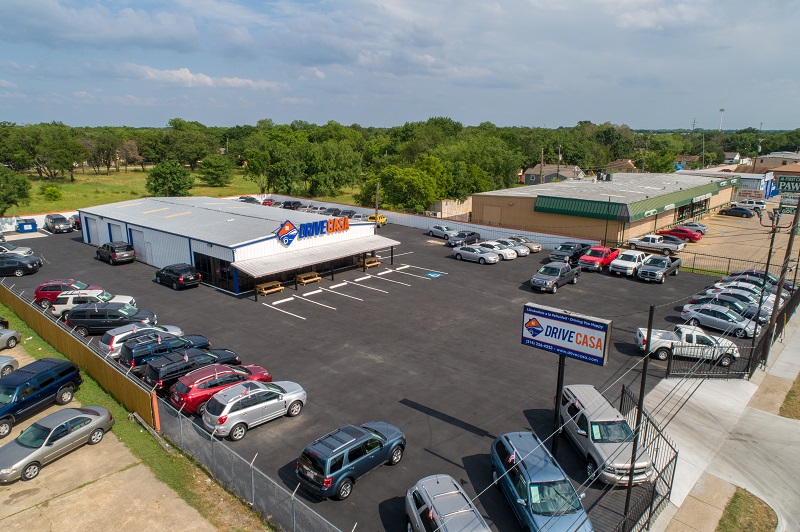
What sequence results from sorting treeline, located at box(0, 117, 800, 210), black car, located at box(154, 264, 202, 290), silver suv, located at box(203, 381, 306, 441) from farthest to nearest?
treeline, located at box(0, 117, 800, 210), black car, located at box(154, 264, 202, 290), silver suv, located at box(203, 381, 306, 441)

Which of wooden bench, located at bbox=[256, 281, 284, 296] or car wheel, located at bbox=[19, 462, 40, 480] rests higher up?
wooden bench, located at bbox=[256, 281, 284, 296]

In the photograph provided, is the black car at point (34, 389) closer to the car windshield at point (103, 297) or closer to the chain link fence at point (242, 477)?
the chain link fence at point (242, 477)

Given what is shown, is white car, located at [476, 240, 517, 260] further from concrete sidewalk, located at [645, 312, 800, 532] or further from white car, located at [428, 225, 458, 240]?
concrete sidewalk, located at [645, 312, 800, 532]

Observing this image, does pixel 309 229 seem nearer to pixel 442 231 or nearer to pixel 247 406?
pixel 442 231

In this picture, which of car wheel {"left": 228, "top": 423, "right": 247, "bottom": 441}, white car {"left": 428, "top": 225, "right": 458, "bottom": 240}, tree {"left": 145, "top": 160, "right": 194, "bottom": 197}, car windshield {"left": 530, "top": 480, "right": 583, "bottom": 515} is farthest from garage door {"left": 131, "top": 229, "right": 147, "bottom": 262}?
car windshield {"left": 530, "top": 480, "right": 583, "bottom": 515}

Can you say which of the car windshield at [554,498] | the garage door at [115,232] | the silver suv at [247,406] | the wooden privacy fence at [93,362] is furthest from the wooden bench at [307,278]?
the car windshield at [554,498]
